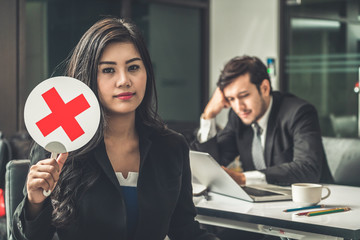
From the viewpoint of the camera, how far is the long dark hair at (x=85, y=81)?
1537 millimetres

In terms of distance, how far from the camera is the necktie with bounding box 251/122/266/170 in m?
2.97

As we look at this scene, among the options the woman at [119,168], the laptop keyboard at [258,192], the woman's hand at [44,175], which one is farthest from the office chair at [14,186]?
the laptop keyboard at [258,192]

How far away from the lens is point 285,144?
2.87 m

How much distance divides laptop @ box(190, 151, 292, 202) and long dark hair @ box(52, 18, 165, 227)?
613mm

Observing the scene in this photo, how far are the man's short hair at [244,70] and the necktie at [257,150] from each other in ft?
0.74

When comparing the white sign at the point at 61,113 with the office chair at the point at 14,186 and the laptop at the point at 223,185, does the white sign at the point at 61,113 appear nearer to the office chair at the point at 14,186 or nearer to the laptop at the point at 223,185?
the office chair at the point at 14,186

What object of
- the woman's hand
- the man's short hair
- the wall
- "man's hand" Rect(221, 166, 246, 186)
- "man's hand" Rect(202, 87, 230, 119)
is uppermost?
the wall

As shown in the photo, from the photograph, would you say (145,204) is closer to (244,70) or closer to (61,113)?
(61,113)

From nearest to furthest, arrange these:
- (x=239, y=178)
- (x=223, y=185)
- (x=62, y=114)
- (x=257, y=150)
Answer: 1. (x=62, y=114)
2. (x=223, y=185)
3. (x=239, y=178)
4. (x=257, y=150)

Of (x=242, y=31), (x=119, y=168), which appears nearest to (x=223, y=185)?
(x=119, y=168)

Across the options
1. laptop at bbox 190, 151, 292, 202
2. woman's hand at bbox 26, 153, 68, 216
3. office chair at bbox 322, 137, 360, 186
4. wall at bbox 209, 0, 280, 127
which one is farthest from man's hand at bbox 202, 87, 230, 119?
wall at bbox 209, 0, 280, 127

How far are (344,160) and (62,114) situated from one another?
197cm

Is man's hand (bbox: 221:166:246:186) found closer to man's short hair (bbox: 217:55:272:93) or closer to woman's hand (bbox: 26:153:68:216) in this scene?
man's short hair (bbox: 217:55:272:93)

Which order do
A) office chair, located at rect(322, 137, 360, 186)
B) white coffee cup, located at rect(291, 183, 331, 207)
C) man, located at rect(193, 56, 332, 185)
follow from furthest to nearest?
office chair, located at rect(322, 137, 360, 186), man, located at rect(193, 56, 332, 185), white coffee cup, located at rect(291, 183, 331, 207)
